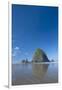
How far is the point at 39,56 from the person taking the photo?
9.37 ft

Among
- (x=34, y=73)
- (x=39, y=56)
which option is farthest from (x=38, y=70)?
(x=39, y=56)

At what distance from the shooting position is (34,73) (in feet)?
9.35

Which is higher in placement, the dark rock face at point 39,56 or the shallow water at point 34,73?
the dark rock face at point 39,56

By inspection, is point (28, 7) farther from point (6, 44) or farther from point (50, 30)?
point (6, 44)

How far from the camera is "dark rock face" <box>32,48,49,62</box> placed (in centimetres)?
284

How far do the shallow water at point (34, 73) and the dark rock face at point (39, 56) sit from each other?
0.27 ft

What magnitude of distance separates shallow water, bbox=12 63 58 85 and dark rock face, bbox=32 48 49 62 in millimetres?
82

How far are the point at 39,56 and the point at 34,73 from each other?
0.29 meters

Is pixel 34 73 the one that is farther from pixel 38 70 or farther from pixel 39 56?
pixel 39 56

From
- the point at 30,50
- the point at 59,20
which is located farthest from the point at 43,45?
the point at 59,20

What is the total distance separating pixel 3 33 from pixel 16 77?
73 centimetres

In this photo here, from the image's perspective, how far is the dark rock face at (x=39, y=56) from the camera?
2.84 m

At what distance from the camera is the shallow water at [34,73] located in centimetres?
278

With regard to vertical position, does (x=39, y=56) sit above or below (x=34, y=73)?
above
